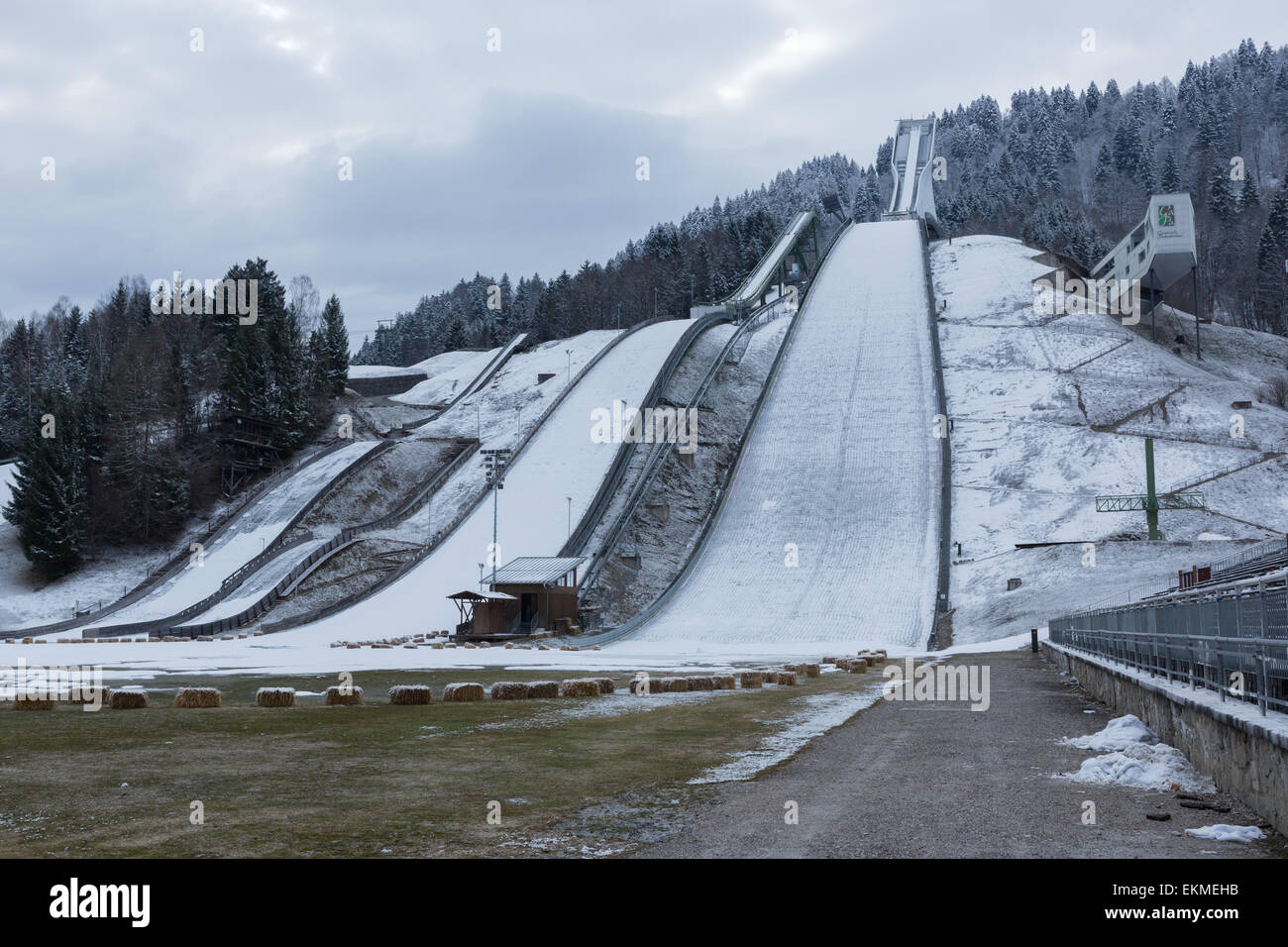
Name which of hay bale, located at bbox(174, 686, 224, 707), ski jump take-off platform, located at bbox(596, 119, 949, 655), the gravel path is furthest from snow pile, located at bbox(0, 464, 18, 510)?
the gravel path

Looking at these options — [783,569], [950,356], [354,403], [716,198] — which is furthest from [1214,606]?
[716,198]

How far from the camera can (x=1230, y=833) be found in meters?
6.00

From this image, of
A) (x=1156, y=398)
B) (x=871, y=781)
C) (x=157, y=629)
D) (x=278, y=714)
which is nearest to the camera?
(x=871, y=781)

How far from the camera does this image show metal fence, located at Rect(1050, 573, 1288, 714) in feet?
22.8

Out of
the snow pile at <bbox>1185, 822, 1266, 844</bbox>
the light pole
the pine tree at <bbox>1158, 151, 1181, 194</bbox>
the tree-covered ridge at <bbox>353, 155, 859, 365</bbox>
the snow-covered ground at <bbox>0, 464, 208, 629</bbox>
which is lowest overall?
the snow-covered ground at <bbox>0, 464, 208, 629</bbox>

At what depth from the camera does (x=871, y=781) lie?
27.3 ft

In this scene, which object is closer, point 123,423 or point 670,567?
point 670,567

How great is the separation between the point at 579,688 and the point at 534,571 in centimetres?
1996

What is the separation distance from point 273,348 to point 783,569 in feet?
119

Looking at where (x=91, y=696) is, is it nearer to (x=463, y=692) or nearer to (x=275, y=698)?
(x=275, y=698)

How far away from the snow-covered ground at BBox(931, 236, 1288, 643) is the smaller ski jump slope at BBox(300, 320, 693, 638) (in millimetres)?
15731

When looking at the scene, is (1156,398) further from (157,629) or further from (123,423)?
(123,423)

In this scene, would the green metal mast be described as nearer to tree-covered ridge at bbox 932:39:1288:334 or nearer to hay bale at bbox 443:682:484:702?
hay bale at bbox 443:682:484:702
